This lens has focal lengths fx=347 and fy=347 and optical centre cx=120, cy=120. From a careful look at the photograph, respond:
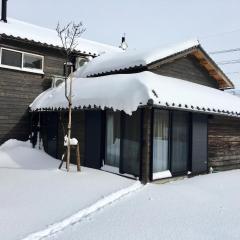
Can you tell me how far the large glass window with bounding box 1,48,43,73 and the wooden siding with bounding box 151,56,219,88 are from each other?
240 inches

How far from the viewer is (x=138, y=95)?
32.3 feet

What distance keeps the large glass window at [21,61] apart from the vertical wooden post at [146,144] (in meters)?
7.35

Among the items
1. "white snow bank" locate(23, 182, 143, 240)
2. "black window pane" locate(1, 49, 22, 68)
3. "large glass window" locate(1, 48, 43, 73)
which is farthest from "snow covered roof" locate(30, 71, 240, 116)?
"white snow bank" locate(23, 182, 143, 240)

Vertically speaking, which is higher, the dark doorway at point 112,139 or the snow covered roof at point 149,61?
the snow covered roof at point 149,61

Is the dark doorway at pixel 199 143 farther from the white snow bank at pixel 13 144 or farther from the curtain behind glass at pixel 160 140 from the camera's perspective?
the white snow bank at pixel 13 144

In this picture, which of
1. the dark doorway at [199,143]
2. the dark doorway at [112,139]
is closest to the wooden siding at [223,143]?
the dark doorway at [199,143]

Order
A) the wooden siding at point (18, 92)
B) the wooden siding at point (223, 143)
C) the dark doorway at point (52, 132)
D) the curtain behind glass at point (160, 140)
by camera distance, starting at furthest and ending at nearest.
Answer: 1. the wooden siding at point (18, 92)
2. the dark doorway at point (52, 132)
3. the wooden siding at point (223, 143)
4. the curtain behind glass at point (160, 140)

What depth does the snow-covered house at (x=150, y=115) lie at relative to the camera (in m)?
10.3

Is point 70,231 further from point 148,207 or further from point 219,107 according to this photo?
point 219,107

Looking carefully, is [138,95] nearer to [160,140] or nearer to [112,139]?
[160,140]

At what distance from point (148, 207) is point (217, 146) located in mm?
6856

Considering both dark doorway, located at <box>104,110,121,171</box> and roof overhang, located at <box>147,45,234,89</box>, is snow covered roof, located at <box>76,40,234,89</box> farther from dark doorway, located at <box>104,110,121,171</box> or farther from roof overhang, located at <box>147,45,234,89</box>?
dark doorway, located at <box>104,110,121,171</box>

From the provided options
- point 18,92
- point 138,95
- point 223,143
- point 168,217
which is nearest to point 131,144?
point 138,95

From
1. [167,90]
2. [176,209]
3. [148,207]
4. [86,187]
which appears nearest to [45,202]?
[86,187]
